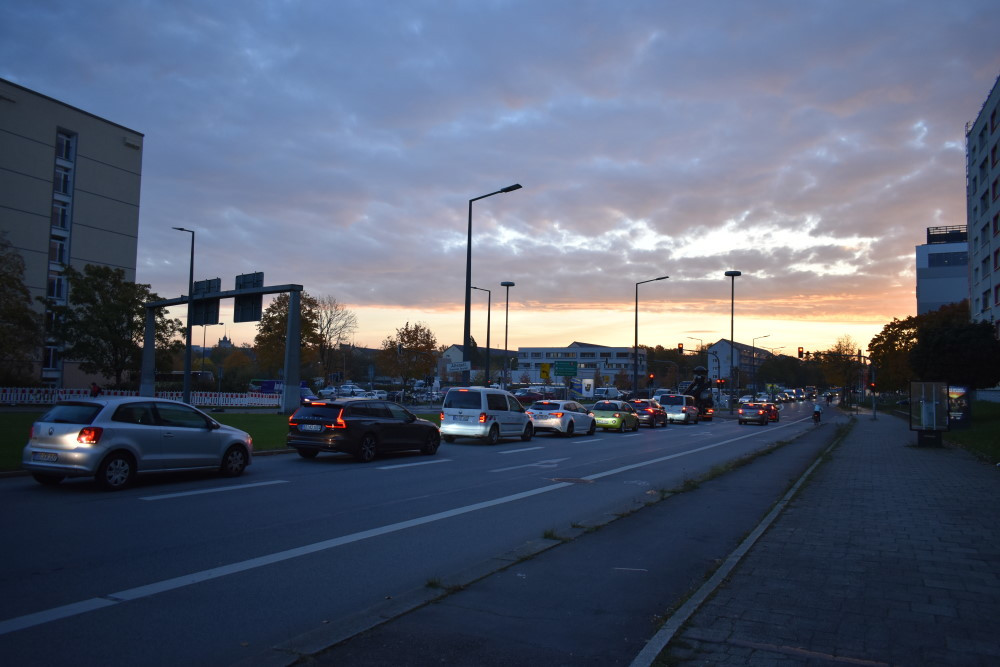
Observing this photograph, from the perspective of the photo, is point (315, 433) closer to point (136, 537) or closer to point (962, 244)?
point (136, 537)

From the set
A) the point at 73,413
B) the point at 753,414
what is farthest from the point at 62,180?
the point at 753,414

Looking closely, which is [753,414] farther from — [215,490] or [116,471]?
[116,471]

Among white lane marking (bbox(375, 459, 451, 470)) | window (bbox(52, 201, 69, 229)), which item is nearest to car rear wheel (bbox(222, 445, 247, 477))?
white lane marking (bbox(375, 459, 451, 470))

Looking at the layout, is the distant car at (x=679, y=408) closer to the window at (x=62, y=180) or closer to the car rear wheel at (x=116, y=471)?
the car rear wheel at (x=116, y=471)

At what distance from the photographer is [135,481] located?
12.0 m

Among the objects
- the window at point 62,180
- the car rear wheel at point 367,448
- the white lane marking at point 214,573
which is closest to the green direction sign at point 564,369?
the window at point 62,180

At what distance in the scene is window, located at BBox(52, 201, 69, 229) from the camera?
1984 inches

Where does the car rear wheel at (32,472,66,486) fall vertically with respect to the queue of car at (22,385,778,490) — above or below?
below

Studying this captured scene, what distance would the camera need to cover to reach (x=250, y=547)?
7.65 meters

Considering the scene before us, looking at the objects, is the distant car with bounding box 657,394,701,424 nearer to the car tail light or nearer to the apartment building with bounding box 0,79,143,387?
the car tail light

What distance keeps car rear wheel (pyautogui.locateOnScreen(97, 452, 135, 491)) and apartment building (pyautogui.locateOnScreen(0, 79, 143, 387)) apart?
131ft

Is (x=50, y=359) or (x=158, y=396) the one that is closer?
(x=158, y=396)

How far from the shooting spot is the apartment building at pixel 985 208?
164ft

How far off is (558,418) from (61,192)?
42165 mm
